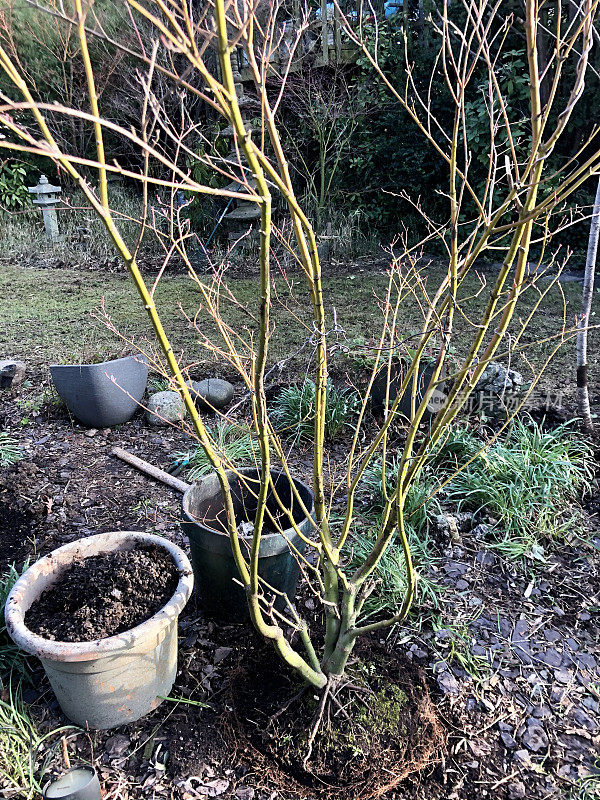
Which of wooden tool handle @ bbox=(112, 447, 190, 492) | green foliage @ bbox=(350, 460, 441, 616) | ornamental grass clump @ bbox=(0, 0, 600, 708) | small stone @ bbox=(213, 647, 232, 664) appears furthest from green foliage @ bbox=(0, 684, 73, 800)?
wooden tool handle @ bbox=(112, 447, 190, 492)

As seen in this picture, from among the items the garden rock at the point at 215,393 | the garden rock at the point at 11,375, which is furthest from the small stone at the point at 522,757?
the garden rock at the point at 11,375

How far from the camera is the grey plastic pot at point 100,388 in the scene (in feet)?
11.6

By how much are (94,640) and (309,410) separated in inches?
76.6

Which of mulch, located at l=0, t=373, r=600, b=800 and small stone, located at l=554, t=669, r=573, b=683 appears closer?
mulch, located at l=0, t=373, r=600, b=800

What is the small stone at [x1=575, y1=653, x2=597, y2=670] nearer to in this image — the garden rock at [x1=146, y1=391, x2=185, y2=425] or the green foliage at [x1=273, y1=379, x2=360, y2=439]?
the green foliage at [x1=273, y1=379, x2=360, y2=439]

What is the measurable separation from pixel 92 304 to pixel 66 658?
17.9 ft

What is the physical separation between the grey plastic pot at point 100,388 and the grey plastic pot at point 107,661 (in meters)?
1.65

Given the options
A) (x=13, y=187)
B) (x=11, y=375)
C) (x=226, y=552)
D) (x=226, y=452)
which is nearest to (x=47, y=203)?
(x=13, y=187)

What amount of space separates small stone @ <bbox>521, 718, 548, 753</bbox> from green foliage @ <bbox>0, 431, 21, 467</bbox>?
111 inches

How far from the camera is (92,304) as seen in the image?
6605 millimetres

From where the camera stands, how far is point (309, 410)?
11.5 feet

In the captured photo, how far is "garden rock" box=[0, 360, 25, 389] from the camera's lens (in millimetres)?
4406

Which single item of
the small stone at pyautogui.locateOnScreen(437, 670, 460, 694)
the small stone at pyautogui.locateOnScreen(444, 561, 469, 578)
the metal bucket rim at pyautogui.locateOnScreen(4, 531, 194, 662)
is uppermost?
the metal bucket rim at pyautogui.locateOnScreen(4, 531, 194, 662)

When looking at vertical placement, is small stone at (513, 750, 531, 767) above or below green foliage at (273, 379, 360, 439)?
below
